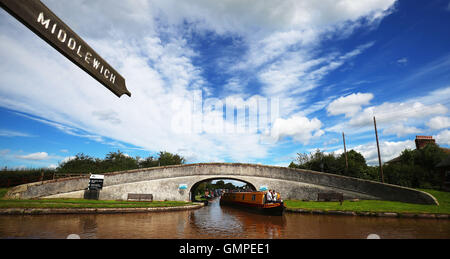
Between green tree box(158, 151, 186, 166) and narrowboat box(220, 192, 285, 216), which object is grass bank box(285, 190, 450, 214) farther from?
green tree box(158, 151, 186, 166)

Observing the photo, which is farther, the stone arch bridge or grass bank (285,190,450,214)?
the stone arch bridge

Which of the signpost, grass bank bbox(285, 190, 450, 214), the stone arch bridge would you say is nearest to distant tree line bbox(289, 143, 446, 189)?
the stone arch bridge

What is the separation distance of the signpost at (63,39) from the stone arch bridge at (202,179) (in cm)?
2152

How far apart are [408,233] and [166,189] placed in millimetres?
19417

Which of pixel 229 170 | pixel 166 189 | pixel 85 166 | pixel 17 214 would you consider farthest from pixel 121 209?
pixel 85 166

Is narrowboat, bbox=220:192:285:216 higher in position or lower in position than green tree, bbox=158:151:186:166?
lower

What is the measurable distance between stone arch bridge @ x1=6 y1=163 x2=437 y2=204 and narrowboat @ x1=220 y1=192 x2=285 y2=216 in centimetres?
252

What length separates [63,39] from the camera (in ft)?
6.45

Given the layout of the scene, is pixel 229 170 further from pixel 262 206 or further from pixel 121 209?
pixel 121 209

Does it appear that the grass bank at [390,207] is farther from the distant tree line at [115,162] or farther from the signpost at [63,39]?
the distant tree line at [115,162]

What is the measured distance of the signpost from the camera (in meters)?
1.62

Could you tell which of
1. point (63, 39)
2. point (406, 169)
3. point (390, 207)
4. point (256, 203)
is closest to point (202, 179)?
point (256, 203)

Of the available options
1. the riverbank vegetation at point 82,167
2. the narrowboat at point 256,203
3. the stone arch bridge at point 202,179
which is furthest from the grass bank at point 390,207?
the riverbank vegetation at point 82,167

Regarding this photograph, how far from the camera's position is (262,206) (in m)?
15.4
